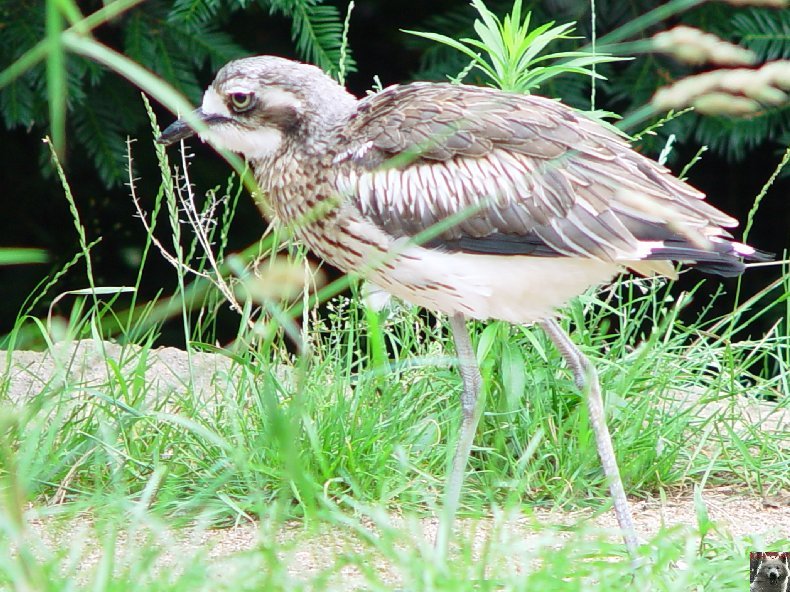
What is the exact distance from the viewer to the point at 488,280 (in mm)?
3531

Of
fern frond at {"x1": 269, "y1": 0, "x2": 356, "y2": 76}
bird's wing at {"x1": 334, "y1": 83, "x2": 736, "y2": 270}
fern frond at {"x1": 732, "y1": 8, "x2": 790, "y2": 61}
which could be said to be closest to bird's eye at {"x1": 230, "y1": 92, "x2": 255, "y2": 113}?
bird's wing at {"x1": 334, "y1": 83, "x2": 736, "y2": 270}

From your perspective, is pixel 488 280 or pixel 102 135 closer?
pixel 488 280

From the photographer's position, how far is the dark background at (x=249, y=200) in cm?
579

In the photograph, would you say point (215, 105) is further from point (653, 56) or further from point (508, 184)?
point (653, 56)

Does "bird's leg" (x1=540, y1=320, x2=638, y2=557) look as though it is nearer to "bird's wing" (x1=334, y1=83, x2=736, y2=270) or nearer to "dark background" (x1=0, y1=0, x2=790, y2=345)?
"bird's wing" (x1=334, y1=83, x2=736, y2=270)

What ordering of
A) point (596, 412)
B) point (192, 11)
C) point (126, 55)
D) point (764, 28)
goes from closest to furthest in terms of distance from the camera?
point (596, 412)
point (192, 11)
point (126, 55)
point (764, 28)

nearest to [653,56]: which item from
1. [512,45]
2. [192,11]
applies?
[512,45]

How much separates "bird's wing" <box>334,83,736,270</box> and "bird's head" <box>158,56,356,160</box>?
19 centimetres

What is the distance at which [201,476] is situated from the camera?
3.79m

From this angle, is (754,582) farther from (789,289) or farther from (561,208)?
(789,289)

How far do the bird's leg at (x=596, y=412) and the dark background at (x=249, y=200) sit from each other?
2174 mm

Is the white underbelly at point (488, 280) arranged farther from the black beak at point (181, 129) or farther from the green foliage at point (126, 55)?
the green foliage at point (126, 55)

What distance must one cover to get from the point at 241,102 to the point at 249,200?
2646 mm

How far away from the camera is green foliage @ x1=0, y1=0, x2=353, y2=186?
17.5 feet
